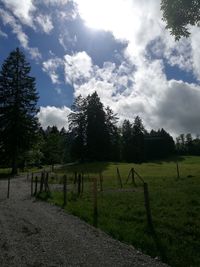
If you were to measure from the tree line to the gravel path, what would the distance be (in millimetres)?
38272

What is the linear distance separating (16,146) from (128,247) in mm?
43565

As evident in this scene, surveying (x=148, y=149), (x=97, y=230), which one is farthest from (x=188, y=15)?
(x=148, y=149)

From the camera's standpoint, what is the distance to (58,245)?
9703 millimetres

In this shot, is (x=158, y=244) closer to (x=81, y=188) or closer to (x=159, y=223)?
(x=159, y=223)

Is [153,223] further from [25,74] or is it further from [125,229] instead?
[25,74]

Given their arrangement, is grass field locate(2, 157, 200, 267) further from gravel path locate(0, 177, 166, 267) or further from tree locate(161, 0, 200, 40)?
tree locate(161, 0, 200, 40)

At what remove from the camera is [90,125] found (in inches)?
3145

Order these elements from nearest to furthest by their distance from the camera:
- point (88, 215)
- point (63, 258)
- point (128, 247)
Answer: point (63, 258), point (128, 247), point (88, 215)

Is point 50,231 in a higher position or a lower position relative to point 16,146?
lower

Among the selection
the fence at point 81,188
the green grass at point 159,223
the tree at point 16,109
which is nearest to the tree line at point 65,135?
the tree at point 16,109

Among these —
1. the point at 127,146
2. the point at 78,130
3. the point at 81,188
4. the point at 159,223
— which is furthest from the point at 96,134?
the point at 159,223

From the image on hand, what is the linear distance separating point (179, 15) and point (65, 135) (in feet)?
251

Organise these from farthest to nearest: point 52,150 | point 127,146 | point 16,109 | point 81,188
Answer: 1. point 127,146
2. point 52,150
3. point 16,109
4. point 81,188

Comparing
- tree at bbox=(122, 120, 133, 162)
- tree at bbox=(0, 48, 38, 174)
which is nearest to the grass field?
tree at bbox=(0, 48, 38, 174)
